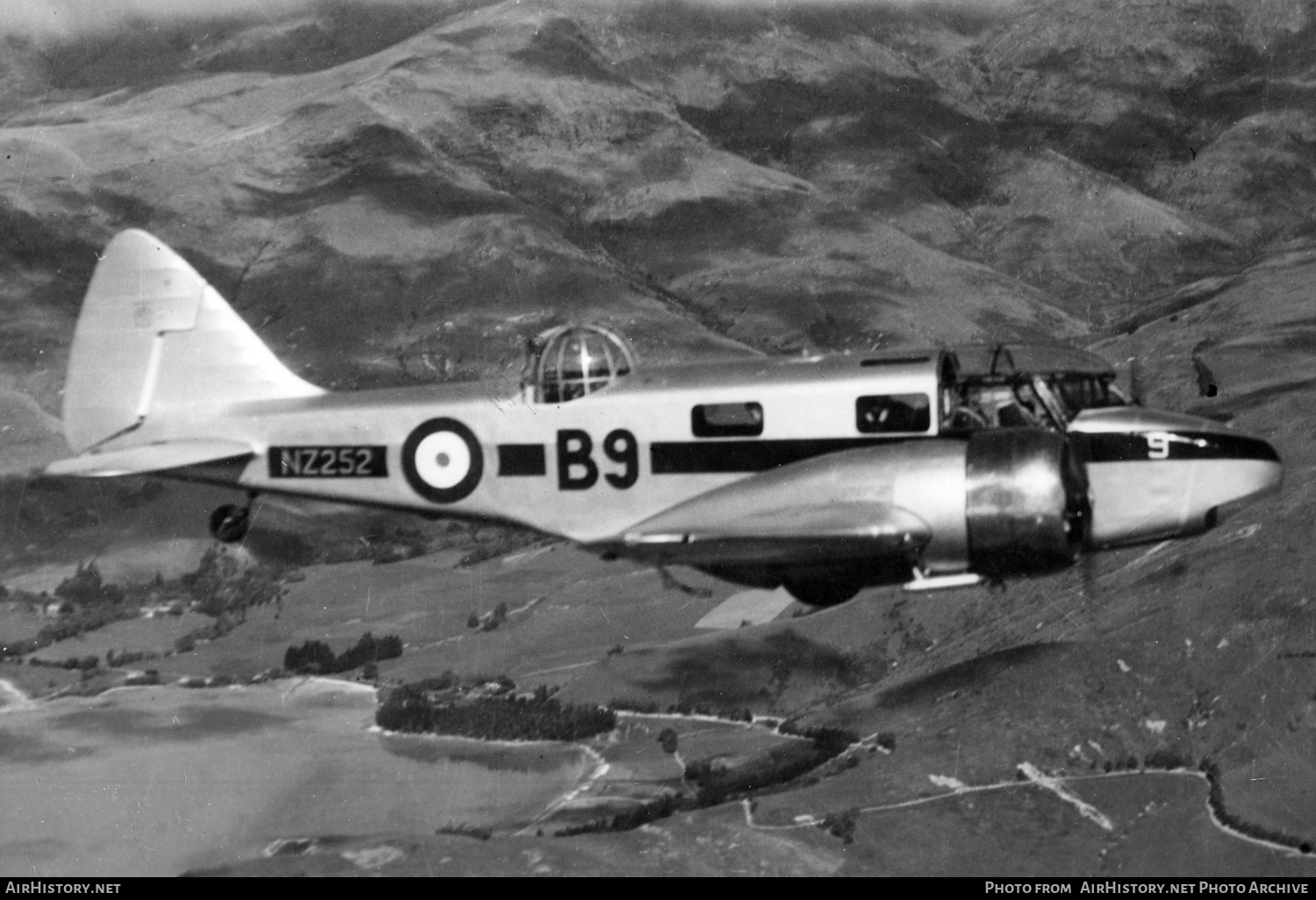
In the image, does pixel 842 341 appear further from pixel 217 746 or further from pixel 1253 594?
pixel 217 746

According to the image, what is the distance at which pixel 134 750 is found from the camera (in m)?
6.44

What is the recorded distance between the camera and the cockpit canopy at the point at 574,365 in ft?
19.4

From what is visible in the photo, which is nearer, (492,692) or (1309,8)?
(492,692)

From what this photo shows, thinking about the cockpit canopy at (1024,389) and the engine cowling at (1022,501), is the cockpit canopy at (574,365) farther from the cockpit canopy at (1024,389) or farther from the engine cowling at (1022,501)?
the engine cowling at (1022,501)

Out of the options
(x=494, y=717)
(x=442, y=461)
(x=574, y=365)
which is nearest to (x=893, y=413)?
(x=574, y=365)

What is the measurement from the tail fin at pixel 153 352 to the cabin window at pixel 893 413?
111 inches

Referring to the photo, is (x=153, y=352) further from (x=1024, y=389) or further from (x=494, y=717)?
(x=1024, y=389)

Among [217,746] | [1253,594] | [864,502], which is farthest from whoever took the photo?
[217,746]

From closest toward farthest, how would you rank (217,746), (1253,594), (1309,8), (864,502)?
(864,502) < (1253,594) < (217,746) < (1309,8)

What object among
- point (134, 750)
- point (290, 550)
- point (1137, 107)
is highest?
point (1137, 107)

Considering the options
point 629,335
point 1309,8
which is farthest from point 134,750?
point 1309,8

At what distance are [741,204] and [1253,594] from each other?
3.37m

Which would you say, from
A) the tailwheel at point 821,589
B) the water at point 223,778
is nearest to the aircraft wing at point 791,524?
the tailwheel at point 821,589

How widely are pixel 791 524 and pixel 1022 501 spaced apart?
0.96 m
